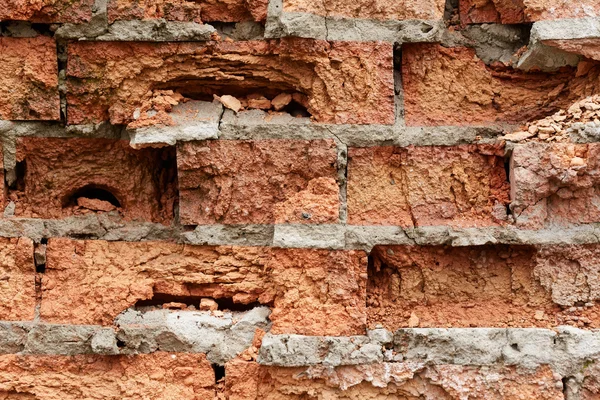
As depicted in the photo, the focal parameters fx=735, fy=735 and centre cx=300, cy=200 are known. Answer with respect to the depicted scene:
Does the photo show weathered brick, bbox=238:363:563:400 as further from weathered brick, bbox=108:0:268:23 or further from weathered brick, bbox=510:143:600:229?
weathered brick, bbox=108:0:268:23

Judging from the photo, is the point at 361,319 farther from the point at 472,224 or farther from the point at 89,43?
the point at 89,43

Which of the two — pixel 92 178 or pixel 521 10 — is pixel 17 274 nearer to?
pixel 92 178

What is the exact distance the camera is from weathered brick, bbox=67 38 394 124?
2105 mm

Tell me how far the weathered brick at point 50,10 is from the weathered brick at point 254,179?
1.55ft

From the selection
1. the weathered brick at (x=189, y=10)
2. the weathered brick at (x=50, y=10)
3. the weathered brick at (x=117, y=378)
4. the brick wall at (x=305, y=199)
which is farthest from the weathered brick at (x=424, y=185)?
the weathered brick at (x=50, y=10)

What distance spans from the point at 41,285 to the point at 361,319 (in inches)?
36.5

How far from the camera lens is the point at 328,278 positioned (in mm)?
2041

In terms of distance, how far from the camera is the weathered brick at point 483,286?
206cm

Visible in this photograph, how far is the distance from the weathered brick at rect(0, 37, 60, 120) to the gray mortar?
653 millimetres

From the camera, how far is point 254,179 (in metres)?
2.12

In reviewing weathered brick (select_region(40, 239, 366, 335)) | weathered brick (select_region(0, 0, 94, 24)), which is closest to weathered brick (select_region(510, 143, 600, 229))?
weathered brick (select_region(40, 239, 366, 335))

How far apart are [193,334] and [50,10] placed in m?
1.00

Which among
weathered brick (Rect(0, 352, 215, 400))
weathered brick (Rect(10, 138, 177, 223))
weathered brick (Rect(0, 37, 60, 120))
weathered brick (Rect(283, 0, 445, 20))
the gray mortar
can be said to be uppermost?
weathered brick (Rect(283, 0, 445, 20))

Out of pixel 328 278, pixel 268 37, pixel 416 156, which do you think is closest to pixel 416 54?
pixel 416 156
